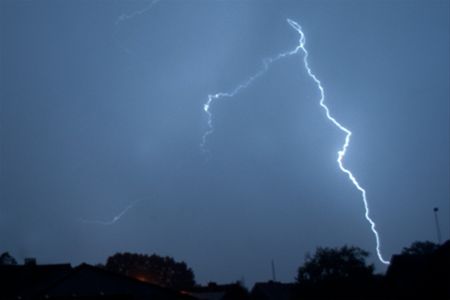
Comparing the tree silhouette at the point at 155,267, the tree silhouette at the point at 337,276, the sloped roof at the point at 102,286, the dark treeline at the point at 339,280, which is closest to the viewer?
the dark treeline at the point at 339,280

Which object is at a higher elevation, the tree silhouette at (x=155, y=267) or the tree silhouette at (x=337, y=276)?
the tree silhouette at (x=155, y=267)

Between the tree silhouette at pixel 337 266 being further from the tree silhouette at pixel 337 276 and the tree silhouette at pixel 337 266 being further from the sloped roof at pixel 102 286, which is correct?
the sloped roof at pixel 102 286

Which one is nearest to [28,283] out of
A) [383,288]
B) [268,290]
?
[383,288]

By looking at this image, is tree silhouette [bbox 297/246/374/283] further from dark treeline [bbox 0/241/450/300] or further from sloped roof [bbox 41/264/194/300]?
sloped roof [bbox 41/264/194/300]

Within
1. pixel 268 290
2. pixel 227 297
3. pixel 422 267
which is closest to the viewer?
pixel 422 267

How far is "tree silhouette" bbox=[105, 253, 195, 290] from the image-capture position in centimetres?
7300

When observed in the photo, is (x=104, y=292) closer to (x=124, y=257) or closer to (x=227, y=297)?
(x=227, y=297)

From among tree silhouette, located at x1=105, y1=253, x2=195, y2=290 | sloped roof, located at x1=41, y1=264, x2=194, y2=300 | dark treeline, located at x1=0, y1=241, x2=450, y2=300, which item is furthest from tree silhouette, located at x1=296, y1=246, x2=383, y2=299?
tree silhouette, located at x1=105, y1=253, x2=195, y2=290

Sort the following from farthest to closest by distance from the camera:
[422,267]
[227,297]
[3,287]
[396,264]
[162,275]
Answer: [162,275] → [227,297] → [3,287] → [396,264] → [422,267]

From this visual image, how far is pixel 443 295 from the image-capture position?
21.1m

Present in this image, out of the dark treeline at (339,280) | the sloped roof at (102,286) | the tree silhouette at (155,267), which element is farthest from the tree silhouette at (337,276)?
the tree silhouette at (155,267)

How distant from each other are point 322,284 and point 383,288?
3.42 metres

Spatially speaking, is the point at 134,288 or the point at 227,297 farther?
the point at 227,297

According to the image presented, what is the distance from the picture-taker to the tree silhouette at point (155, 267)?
73.0m
